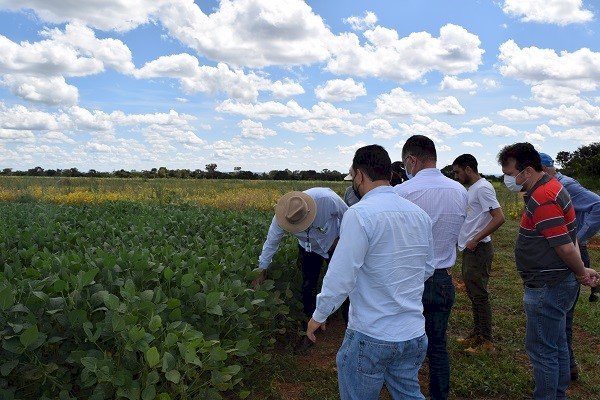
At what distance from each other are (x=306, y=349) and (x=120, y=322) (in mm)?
3150

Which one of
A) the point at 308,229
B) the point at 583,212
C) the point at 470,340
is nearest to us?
the point at 583,212

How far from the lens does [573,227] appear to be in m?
4.12

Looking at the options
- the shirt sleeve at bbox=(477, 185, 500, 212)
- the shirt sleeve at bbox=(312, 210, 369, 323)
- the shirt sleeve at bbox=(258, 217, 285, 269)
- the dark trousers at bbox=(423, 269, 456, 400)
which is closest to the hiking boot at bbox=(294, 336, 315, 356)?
the shirt sleeve at bbox=(258, 217, 285, 269)

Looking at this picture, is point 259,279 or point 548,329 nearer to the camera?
point 548,329

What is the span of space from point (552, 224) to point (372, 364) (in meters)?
1.92

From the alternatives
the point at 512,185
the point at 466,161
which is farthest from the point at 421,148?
the point at 466,161

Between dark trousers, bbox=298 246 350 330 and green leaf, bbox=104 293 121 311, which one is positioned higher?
green leaf, bbox=104 293 121 311

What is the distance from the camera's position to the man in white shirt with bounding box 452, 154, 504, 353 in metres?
5.63

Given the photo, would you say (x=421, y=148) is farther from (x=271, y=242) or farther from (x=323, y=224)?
(x=271, y=242)

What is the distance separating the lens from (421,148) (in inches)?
160

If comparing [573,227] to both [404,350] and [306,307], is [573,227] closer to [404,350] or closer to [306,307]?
[404,350]

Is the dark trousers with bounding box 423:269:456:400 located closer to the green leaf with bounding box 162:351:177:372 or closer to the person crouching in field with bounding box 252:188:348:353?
the person crouching in field with bounding box 252:188:348:353

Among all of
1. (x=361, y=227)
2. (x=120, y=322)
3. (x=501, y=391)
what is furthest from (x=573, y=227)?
(x=120, y=322)

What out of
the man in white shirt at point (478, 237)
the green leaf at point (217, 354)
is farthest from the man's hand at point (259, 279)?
the man in white shirt at point (478, 237)
